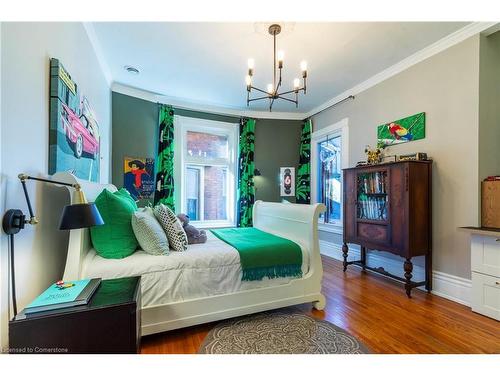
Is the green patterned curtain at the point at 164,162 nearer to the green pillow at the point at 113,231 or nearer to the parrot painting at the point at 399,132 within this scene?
the green pillow at the point at 113,231

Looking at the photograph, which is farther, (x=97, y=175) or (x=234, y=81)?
(x=234, y=81)

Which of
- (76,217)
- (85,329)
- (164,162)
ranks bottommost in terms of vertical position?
(85,329)

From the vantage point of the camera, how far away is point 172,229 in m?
1.84

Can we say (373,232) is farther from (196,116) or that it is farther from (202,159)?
(196,116)

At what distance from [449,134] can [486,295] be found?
1510 mm

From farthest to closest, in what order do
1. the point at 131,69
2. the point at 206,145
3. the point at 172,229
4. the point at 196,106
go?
the point at 206,145, the point at 196,106, the point at 131,69, the point at 172,229

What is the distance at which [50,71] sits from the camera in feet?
4.73

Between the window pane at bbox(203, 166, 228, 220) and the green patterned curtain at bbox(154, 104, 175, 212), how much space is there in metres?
0.71

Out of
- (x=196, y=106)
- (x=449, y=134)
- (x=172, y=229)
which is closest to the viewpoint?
(x=172, y=229)

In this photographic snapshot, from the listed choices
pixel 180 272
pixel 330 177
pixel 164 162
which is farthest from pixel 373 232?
pixel 164 162

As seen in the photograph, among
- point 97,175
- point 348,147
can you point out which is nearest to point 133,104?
point 97,175

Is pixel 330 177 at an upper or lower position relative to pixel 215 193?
upper
